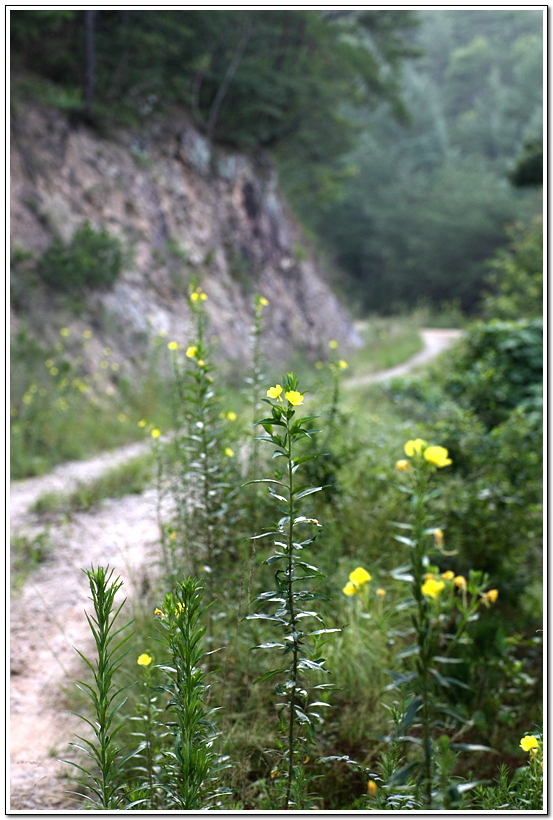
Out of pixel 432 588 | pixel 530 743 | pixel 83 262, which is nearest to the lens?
pixel 432 588

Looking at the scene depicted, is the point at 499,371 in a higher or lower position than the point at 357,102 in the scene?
lower

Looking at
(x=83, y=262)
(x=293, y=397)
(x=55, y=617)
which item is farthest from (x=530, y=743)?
(x=83, y=262)

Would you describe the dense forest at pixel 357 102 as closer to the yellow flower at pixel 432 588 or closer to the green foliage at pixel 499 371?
the green foliage at pixel 499 371

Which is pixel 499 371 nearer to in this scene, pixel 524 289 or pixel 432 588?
pixel 432 588

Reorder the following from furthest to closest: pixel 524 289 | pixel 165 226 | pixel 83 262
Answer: pixel 524 289 < pixel 165 226 < pixel 83 262

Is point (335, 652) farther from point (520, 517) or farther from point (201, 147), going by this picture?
point (201, 147)

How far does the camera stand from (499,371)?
5.03 meters

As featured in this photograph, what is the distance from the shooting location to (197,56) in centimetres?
988

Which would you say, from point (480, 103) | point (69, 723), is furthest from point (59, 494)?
point (480, 103)

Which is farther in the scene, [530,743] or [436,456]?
[530,743]

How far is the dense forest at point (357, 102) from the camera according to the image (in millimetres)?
8711

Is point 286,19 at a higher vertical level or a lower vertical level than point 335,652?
higher

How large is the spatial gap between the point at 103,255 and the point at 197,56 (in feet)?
14.1

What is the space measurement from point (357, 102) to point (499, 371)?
11710 mm
